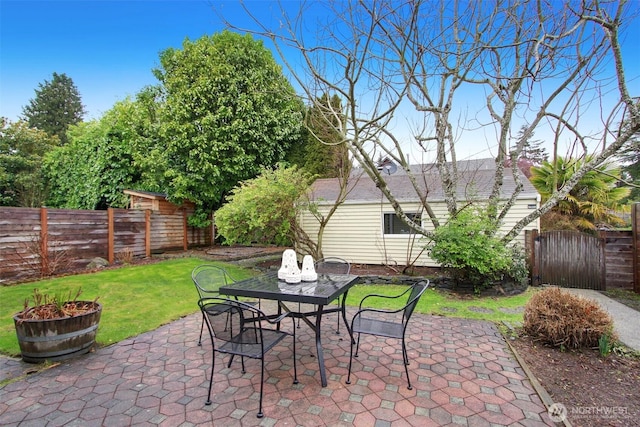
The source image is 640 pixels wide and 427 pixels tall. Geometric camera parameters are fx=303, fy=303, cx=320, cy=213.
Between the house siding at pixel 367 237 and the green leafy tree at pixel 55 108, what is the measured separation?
32.1 meters

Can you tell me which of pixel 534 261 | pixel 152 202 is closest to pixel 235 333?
pixel 534 261

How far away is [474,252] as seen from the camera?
6133 millimetres

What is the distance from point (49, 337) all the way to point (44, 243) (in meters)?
5.73

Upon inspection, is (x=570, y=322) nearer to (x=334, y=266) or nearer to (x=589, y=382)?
(x=589, y=382)

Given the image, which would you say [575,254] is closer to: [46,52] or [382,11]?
[382,11]

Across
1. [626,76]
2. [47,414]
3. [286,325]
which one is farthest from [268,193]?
[626,76]

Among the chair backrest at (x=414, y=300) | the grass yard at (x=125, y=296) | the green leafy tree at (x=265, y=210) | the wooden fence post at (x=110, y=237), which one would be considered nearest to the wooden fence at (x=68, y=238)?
the wooden fence post at (x=110, y=237)

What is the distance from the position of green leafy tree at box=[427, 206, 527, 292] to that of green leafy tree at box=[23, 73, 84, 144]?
35.9 metres

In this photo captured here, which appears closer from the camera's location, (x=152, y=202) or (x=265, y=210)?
(x=265, y=210)

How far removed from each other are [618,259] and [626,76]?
3930 mm

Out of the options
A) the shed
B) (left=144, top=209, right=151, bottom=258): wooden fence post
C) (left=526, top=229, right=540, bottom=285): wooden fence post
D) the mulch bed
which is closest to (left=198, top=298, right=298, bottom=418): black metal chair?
the mulch bed

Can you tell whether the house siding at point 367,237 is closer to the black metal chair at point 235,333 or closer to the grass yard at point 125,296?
the grass yard at point 125,296

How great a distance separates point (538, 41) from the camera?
16.2ft
